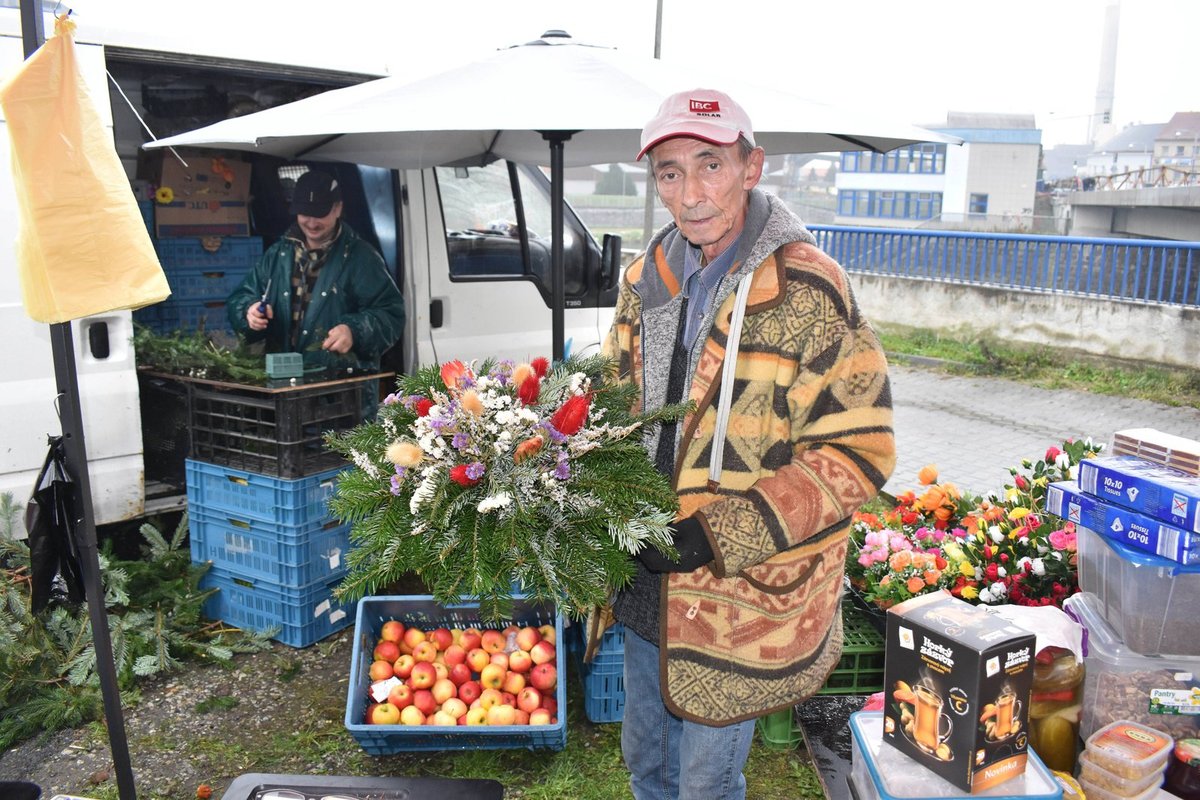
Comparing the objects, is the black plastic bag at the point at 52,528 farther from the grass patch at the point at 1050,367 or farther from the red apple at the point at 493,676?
the grass patch at the point at 1050,367

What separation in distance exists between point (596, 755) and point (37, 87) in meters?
2.79

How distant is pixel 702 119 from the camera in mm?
1970

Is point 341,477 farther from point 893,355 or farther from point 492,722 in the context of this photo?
point 893,355

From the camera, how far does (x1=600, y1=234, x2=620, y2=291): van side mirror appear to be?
5.47 meters

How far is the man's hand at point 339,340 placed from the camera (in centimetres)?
461

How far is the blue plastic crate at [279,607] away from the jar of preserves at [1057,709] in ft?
9.53

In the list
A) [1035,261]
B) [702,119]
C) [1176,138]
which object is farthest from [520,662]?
[1176,138]

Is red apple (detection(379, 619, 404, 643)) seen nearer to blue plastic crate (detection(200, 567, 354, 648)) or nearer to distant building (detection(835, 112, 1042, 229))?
blue plastic crate (detection(200, 567, 354, 648))

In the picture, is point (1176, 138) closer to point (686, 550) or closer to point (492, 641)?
point (492, 641)

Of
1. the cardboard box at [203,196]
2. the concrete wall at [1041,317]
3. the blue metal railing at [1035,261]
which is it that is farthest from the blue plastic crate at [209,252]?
the concrete wall at [1041,317]

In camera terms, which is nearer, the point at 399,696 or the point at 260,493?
the point at 399,696

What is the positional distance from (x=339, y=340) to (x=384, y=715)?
195 centimetres

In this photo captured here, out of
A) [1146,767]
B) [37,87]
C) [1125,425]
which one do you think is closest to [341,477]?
[37,87]

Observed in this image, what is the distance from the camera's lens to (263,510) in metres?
4.22
